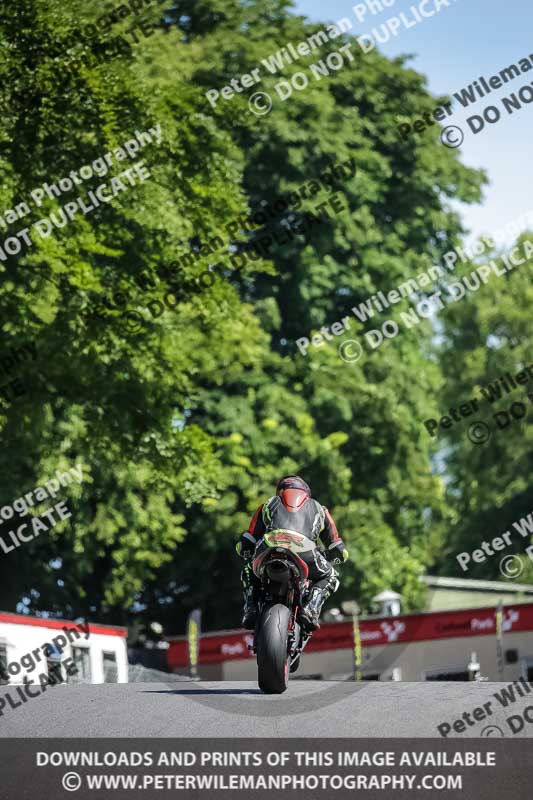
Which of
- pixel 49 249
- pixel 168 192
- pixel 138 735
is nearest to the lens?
pixel 138 735

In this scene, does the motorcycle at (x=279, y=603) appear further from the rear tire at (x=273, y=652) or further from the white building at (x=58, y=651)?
the white building at (x=58, y=651)

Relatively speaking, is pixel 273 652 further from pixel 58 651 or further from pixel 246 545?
pixel 58 651

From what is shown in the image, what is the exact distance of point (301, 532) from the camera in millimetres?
10719

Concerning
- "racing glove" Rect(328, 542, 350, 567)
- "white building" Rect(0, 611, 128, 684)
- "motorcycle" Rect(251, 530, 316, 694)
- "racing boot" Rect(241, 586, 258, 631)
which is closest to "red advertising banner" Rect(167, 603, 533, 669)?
"white building" Rect(0, 611, 128, 684)

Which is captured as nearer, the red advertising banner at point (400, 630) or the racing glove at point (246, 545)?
the racing glove at point (246, 545)

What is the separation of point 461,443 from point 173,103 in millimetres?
31945

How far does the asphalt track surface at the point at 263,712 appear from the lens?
285 inches

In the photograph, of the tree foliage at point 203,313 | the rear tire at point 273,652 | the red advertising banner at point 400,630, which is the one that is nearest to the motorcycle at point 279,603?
the rear tire at point 273,652

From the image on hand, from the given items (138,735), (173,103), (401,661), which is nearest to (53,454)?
(173,103)

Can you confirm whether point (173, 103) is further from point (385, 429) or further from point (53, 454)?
point (385, 429)

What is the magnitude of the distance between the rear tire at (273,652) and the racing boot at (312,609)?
775 millimetres

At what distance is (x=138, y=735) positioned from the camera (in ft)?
23.5

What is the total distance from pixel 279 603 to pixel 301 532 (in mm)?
589
